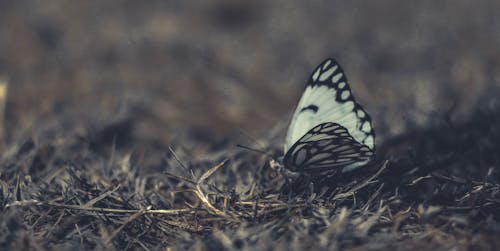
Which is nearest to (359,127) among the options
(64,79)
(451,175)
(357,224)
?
(451,175)

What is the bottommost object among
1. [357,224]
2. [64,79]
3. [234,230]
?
[64,79]

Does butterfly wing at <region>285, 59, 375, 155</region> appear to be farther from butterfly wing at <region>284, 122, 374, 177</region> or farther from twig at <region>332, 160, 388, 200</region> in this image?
twig at <region>332, 160, 388, 200</region>

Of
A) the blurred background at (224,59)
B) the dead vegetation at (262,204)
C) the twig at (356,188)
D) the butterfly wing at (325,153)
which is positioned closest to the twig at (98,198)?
the dead vegetation at (262,204)

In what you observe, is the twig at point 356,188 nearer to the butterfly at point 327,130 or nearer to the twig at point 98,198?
the butterfly at point 327,130

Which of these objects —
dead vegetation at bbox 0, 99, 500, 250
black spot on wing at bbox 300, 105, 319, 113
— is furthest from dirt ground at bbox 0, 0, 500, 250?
black spot on wing at bbox 300, 105, 319, 113

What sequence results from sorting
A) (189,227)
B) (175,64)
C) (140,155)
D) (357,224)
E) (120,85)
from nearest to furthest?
(357,224), (189,227), (140,155), (120,85), (175,64)

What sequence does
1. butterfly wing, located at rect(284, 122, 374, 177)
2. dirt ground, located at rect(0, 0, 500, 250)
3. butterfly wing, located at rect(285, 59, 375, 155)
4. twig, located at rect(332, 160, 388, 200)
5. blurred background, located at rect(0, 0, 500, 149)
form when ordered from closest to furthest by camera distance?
1. dirt ground, located at rect(0, 0, 500, 250)
2. twig, located at rect(332, 160, 388, 200)
3. butterfly wing, located at rect(284, 122, 374, 177)
4. butterfly wing, located at rect(285, 59, 375, 155)
5. blurred background, located at rect(0, 0, 500, 149)

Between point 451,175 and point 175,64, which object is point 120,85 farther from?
point 451,175

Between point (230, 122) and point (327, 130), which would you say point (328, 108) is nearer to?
point (327, 130)
